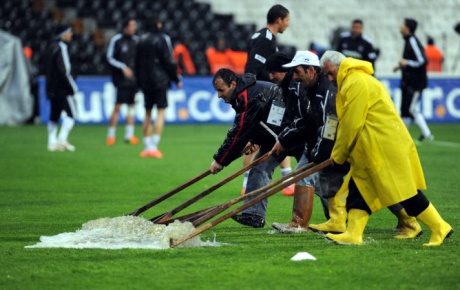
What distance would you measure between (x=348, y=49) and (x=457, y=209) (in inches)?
392

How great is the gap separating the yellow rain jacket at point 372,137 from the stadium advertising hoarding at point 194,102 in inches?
726

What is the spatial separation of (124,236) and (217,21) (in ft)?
76.9

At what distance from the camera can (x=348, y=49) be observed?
21250mm

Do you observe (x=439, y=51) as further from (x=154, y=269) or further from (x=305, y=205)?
(x=154, y=269)

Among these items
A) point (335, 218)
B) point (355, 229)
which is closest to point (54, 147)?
point (335, 218)

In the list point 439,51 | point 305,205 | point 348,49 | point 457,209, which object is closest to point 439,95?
point 439,51

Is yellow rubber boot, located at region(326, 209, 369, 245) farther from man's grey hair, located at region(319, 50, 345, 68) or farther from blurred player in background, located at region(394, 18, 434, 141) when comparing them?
blurred player in background, located at region(394, 18, 434, 141)

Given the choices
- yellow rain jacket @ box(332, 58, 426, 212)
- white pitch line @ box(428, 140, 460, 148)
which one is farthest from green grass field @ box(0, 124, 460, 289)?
white pitch line @ box(428, 140, 460, 148)

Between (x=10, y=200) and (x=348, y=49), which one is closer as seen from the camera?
(x=10, y=200)

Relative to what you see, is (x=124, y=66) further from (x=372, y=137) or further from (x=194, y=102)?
(x=372, y=137)

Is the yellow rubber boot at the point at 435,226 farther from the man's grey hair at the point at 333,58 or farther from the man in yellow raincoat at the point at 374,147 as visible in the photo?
the man's grey hair at the point at 333,58

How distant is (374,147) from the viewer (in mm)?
8680

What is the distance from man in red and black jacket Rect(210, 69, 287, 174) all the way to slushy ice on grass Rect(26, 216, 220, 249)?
96cm

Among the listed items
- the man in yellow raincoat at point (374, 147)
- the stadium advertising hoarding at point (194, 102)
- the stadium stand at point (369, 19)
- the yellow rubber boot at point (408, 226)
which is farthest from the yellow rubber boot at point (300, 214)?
the stadium stand at point (369, 19)
